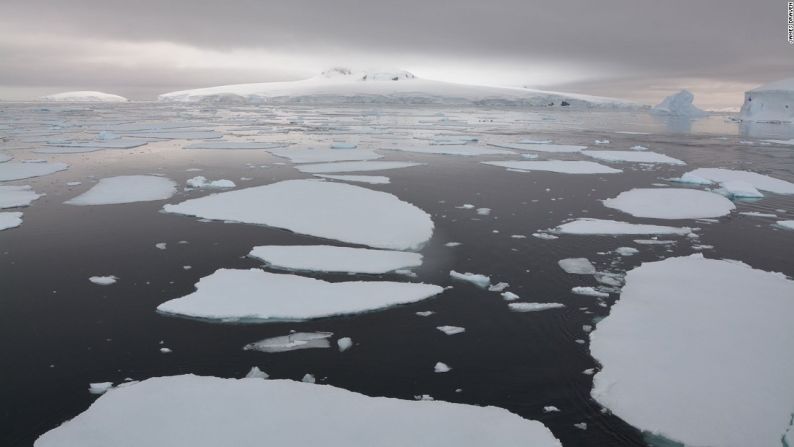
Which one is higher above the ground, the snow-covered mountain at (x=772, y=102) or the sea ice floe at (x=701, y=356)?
the snow-covered mountain at (x=772, y=102)

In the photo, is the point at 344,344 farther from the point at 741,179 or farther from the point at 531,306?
the point at 741,179

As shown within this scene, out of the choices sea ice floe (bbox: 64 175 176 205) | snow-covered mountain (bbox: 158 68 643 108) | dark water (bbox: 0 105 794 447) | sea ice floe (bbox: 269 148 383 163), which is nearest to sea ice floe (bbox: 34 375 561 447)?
dark water (bbox: 0 105 794 447)

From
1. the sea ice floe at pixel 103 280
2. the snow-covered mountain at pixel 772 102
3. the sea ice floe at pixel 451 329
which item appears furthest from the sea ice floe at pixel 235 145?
the snow-covered mountain at pixel 772 102

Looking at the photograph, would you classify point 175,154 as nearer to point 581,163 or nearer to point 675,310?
point 581,163

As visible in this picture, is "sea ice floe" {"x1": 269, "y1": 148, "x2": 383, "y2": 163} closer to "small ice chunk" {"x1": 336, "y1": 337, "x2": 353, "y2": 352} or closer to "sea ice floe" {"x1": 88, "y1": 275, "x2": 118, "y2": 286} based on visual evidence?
"sea ice floe" {"x1": 88, "y1": 275, "x2": 118, "y2": 286}

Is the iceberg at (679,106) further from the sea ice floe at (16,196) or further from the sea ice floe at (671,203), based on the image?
the sea ice floe at (16,196)
